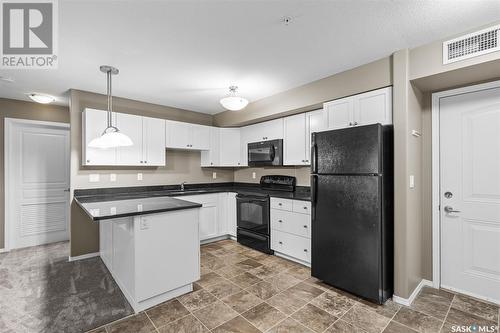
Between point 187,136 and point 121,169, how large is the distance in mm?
1212

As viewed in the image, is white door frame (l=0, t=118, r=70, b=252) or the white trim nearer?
the white trim

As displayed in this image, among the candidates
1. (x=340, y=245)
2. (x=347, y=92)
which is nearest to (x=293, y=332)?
(x=340, y=245)

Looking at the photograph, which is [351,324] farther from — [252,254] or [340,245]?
[252,254]

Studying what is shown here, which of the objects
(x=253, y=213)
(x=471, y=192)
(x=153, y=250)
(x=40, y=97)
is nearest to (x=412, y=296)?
(x=471, y=192)

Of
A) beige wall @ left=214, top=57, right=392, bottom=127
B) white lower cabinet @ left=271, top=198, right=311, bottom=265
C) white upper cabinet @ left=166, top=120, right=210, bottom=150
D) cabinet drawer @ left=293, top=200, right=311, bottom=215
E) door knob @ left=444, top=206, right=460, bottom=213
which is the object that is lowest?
white lower cabinet @ left=271, top=198, right=311, bottom=265

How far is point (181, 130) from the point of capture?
13.9 ft

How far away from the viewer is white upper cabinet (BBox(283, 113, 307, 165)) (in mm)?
3572

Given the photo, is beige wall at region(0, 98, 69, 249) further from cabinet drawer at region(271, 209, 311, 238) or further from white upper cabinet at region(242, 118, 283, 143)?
cabinet drawer at region(271, 209, 311, 238)

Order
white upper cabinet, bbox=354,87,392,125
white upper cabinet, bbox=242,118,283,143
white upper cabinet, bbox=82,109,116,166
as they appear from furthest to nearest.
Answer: white upper cabinet, bbox=242,118,283,143, white upper cabinet, bbox=82,109,116,166, white upper cabinet, bbox=354,87,392,125

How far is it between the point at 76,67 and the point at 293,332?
11.3ft

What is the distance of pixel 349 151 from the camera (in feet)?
7.92

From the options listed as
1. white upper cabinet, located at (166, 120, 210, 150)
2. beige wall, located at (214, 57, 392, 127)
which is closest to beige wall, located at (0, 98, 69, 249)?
white upper cabinet, located at (166, 120, 210, 150)

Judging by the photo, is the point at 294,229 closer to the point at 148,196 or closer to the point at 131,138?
the point at 148,196

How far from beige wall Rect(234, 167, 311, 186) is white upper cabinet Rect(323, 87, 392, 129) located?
1.14 m
